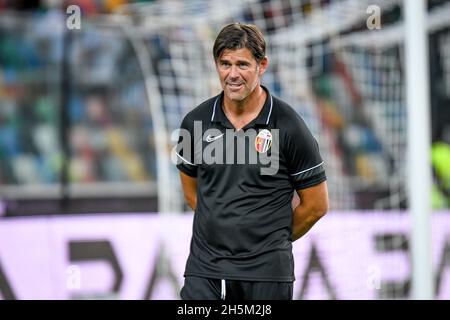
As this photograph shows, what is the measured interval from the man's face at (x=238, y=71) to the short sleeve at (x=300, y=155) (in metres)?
0.22

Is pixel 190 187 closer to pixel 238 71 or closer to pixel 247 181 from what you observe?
pixel 247 181

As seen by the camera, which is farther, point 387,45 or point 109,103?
point 387,45

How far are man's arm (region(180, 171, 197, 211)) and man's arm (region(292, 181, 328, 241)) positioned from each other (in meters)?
0.45

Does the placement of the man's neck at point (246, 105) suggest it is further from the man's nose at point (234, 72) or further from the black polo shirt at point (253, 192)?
the man's nose at point (234, 72)

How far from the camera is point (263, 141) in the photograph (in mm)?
3564

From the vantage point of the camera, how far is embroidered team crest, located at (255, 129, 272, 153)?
140 inches

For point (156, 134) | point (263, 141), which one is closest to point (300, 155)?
point (263, 141)

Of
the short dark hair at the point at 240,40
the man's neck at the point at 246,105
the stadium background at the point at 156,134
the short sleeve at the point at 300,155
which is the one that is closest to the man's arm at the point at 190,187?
the man's neck at the point at 246,105

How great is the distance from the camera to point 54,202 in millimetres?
6012

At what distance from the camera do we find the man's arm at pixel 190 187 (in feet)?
13.0
